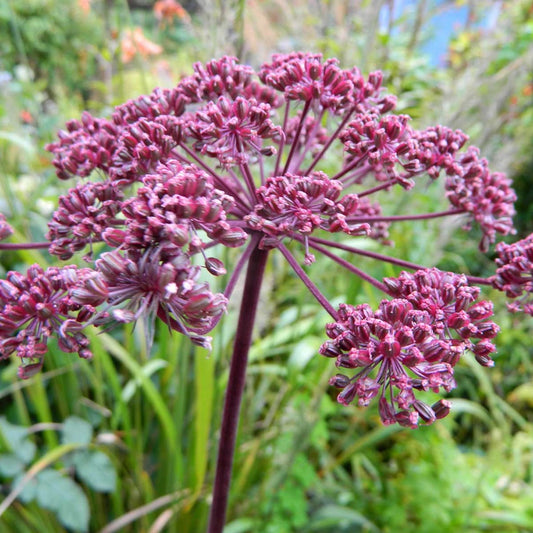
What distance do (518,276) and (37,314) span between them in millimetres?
731

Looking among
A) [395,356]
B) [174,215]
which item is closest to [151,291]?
[174,215]

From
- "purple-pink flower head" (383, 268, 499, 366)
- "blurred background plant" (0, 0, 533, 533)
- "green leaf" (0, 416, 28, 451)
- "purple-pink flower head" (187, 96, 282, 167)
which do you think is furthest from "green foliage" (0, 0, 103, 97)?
"purple-pink flower head" (383, 268, 499, 366)

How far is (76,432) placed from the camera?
4.45 ft

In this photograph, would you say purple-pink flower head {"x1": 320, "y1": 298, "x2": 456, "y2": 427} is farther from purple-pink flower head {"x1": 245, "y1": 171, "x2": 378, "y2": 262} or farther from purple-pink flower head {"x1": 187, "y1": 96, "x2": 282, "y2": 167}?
purple-pink flower head {"x1": 187, "y1": 96, "x2": 282, "y2": 167}

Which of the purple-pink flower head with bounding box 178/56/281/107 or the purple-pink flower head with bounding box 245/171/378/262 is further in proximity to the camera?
the purple-pink flower head with bounding box 178/56/281/107

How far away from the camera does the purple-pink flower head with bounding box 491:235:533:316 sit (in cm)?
77

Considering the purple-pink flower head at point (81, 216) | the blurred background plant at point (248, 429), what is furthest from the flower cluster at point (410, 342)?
the blurred background plant at point (248, 429)

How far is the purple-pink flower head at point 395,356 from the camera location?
58 cm

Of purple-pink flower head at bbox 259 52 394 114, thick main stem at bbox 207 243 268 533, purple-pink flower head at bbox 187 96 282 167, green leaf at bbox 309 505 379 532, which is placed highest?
purple-pink flower head at bbox 259 52 394 114

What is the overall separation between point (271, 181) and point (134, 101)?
1.02ft

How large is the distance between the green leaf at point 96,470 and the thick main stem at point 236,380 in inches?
26.6

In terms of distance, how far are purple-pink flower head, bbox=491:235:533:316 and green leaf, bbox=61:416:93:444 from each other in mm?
1148

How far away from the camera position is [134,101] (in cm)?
80

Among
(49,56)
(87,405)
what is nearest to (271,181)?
(87,405)
